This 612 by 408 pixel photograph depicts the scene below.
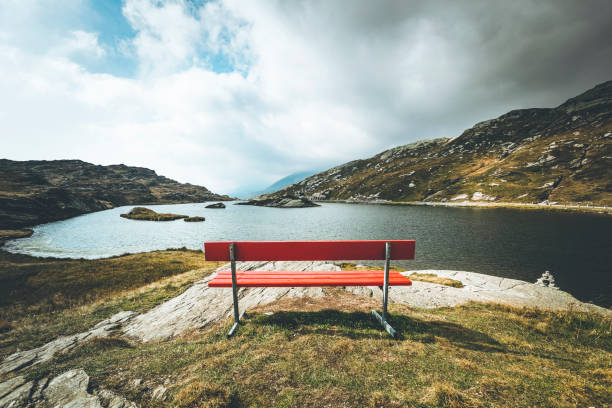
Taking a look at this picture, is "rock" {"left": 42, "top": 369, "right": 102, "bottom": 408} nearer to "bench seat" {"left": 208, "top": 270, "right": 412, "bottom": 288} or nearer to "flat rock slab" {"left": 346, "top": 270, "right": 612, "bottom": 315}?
"bench seat" {"left": 208, "top": 270, "right": 412, "bottom": 288}

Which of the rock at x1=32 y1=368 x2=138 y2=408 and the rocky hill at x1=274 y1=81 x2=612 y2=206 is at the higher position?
the rocky hill at x1=274 y1=81 x2=612 y2=206

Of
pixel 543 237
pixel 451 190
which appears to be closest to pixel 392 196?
pixel 451 190

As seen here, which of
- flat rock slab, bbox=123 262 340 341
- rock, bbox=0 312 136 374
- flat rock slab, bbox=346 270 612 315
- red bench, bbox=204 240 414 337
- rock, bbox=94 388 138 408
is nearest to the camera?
rock, bbox=94 388 138 408

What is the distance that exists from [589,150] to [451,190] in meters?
60.0

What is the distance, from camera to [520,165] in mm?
109000

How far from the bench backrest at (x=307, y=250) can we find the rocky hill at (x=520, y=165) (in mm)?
103997

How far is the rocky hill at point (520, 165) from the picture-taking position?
84625 millimetres

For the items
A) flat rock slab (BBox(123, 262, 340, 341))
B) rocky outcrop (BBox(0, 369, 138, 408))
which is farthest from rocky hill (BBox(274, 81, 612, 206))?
rocky outcrop (BBox(0, 369, 138, 408))

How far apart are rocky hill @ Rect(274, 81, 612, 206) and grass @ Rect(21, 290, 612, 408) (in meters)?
102

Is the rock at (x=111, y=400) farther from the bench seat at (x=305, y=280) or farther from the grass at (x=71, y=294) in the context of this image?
the grass at (x=71, y=294)

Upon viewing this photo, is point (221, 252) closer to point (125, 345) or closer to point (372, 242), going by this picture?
point (125, 345)

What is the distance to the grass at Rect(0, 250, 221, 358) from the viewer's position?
7.29 metres

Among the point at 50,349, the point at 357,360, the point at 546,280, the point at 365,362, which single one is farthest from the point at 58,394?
the point at 546,280

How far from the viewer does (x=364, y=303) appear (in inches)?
310
